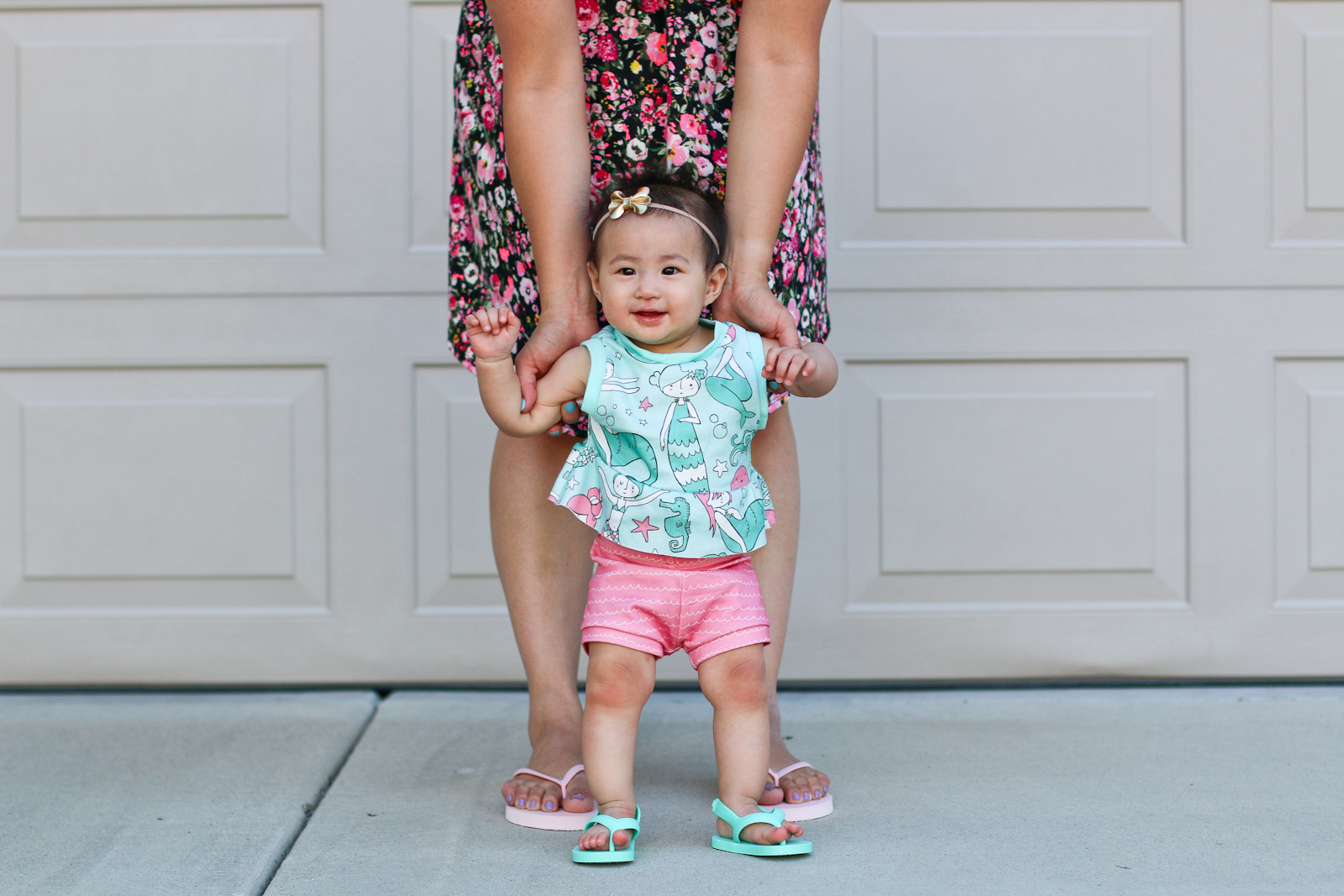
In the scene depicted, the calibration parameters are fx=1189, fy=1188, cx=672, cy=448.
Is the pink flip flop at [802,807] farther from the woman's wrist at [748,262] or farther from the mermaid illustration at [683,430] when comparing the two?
the woman's wrist at [748,262]

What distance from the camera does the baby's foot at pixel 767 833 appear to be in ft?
4.36

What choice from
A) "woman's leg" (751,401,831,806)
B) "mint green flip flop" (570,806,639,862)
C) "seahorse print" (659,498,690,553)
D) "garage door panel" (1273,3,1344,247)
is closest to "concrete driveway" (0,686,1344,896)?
"mint green flip flop" (570,806,639,862)

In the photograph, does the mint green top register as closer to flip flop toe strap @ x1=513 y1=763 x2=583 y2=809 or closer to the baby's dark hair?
the baby's dark hair

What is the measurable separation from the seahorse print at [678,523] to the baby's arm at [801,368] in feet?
0.59

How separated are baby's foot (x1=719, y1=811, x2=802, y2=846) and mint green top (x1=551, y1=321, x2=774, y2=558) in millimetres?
311

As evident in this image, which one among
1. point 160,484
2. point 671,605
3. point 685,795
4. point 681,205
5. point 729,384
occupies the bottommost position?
point 685,795

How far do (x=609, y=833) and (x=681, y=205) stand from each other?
2.34ft

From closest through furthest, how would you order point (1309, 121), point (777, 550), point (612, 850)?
point (612, 850) → point (777, 550) → point (1309, 121)

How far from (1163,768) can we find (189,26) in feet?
6.72

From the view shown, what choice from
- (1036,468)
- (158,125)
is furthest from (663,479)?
(158,125)

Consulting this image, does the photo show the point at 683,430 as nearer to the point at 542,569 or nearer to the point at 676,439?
the point at 676,439

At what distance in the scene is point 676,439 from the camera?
135cm

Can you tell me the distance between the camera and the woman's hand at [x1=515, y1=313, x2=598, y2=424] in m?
1.38

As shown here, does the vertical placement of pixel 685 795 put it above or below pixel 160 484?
below
